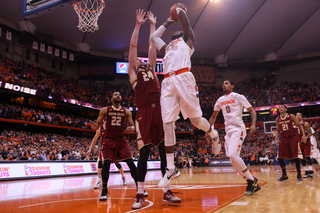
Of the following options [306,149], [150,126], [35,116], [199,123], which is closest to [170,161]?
[150,126]

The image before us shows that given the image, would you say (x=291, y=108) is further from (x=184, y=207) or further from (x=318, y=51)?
(x=184, y=207)

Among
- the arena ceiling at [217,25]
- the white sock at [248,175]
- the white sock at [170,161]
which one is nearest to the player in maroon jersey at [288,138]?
the white sock at [248,175]

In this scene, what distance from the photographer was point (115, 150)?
530 cm

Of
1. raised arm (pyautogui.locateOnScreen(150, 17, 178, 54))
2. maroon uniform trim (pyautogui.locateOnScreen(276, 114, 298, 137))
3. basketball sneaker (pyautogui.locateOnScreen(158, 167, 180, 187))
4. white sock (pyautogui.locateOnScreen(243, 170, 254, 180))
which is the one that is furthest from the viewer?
maroon uniform trim (pyautogui.locateOnScreen(276, 114, 298, 137))

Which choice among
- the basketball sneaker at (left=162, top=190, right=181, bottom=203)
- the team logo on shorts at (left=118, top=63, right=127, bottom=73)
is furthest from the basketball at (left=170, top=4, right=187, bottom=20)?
the team logo on shorts at (left=118, top=63, right=127, bottom=73)

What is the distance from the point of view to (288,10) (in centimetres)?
2716

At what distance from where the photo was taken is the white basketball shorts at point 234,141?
504 centimetres

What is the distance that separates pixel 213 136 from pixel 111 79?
3217 cm

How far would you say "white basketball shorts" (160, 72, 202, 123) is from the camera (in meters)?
3.82

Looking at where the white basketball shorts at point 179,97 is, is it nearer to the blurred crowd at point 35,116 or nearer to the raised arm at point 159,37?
the raised arm at point 159,37

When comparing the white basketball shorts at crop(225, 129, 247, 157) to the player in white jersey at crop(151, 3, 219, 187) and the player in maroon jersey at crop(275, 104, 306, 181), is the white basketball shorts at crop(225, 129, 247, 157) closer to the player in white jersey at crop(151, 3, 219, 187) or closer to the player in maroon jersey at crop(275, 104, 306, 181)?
the player in white jersey at crop(151, 3, 219, 187)

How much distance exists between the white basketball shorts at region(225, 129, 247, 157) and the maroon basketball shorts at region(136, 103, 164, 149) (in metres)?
1.67

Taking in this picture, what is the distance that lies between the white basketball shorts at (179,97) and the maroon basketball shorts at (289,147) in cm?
479

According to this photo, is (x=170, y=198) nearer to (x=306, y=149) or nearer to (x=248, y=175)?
(x=248, y=175)
